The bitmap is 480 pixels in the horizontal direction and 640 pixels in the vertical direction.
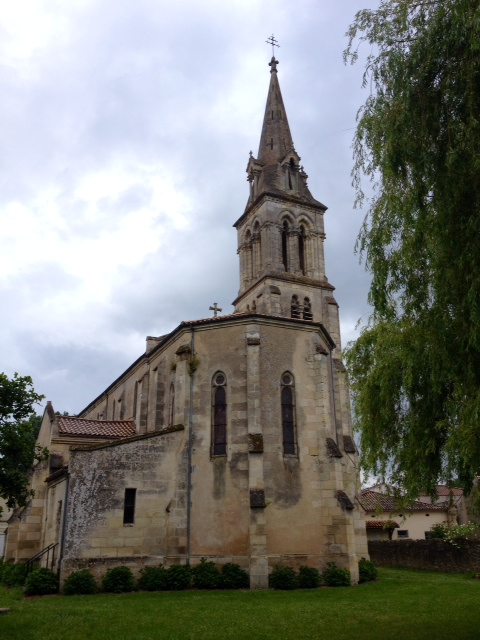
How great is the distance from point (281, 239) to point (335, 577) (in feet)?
79.6

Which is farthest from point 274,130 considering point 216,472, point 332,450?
point 216,472

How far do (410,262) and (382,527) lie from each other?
103 feet

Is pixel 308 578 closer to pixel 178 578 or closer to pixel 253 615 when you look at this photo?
pixel 178 578

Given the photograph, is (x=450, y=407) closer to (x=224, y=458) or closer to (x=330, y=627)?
(x=330, y=627)

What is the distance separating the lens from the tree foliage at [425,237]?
9.38 meters

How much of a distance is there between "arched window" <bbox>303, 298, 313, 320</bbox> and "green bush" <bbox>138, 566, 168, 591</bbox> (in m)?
20.3

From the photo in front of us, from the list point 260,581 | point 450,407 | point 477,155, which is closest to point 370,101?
point 477,155

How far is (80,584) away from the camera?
59.3ft

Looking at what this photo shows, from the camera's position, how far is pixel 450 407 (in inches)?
397

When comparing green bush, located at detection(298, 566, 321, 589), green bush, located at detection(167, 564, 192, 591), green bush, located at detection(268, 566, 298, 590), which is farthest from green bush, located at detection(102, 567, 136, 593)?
green bush, located at detection(298, 566, 321, 589)

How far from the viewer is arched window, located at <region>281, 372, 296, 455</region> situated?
21641mm

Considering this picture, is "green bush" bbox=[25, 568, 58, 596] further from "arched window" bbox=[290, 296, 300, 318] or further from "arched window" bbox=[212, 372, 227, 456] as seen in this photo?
"arched window" bbox=[290, 296, 300, 318]

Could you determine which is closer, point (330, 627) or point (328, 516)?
point (330, 627)

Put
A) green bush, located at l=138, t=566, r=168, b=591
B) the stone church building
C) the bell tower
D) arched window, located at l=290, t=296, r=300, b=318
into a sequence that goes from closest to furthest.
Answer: green bush, located at l=138, t=566, r=168, b=591, the stone church building, arched window, located at l=290, t=296, r=300, b=318, the bell tower
